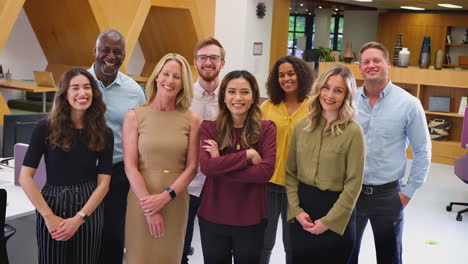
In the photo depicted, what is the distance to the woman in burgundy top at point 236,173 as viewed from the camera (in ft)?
9.11

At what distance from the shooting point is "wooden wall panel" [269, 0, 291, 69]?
9.94m

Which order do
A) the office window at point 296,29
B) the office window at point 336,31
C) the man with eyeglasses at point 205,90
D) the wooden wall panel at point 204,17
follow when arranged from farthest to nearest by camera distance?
the office window at point 296,29 → the office window at point 336,31 → the wooden wall panel at point 204,17 → the man with eyeglasses at point 205,90

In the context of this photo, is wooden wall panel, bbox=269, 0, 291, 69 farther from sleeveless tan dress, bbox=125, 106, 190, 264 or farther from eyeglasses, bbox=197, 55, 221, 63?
sleeveless tan dress, bbox=125, 106, 190, 264

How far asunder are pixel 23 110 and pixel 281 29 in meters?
4.54

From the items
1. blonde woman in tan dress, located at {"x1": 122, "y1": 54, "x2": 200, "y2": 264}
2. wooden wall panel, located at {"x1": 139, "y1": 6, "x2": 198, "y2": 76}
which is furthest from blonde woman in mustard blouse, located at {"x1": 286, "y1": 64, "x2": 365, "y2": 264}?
wooden wall panel, located at {"x1": 139, "y1": 6, "x2": 198, "y2": 76}

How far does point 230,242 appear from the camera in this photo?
9.46 feet

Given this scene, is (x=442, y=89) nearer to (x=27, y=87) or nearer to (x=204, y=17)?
(x=204, y=17)

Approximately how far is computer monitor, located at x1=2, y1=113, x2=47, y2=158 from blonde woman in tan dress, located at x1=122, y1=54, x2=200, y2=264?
4.78ft

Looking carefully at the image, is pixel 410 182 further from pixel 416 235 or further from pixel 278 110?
pixel 416 235

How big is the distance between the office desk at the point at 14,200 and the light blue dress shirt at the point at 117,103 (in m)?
0.66

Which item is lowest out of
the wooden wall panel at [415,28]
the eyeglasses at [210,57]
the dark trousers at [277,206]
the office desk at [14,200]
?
the office desk at [14,200]

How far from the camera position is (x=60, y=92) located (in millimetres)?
2867

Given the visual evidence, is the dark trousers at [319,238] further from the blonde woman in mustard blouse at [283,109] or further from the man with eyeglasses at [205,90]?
the man with eyeglasses at [205,90]

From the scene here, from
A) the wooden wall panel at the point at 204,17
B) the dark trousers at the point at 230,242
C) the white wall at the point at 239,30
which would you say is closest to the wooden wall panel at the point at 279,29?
the white wall at the point at 239,30
